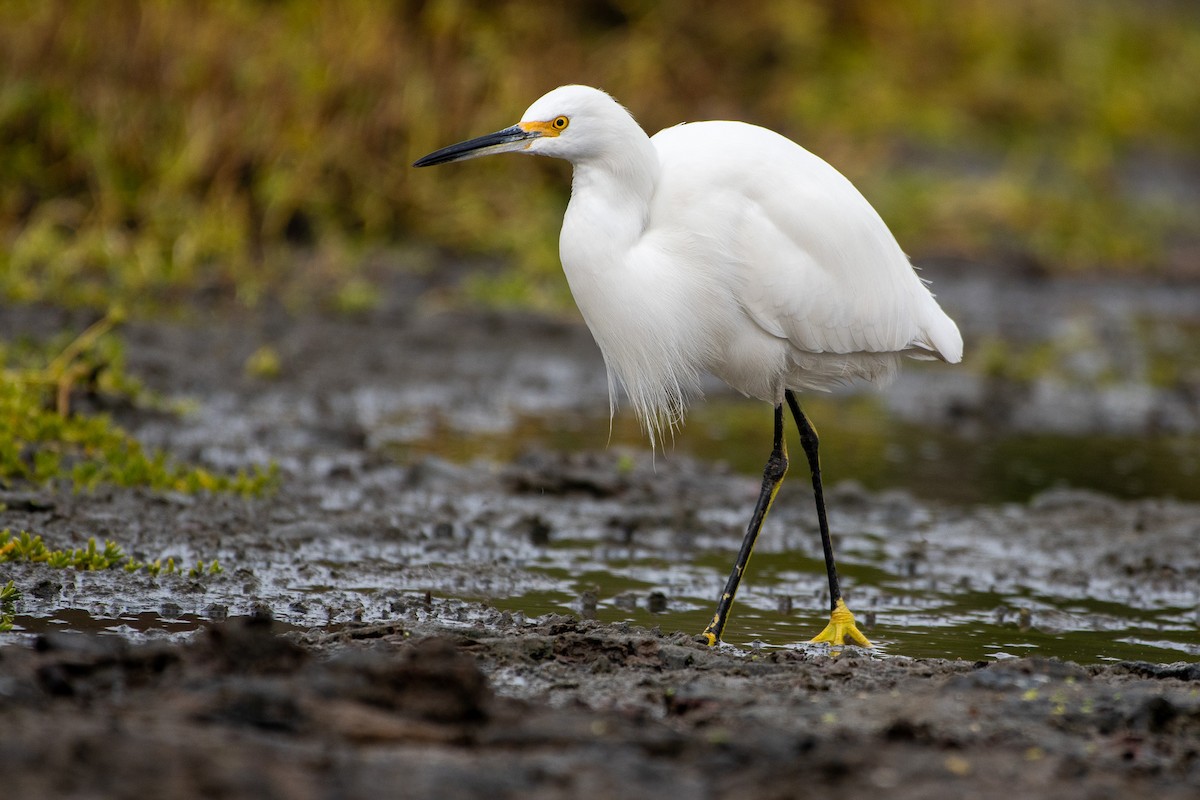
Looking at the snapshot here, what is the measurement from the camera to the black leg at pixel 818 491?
480 cm

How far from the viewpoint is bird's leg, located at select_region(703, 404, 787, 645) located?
4.51 meters

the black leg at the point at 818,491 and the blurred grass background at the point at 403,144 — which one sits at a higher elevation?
the blurred grass background at the point at 403,144

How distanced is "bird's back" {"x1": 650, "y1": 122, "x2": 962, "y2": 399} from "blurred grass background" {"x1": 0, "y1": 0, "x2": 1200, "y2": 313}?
4.89 metres

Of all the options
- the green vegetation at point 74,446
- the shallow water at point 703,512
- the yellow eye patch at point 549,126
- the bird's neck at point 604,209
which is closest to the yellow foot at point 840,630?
the shallow water at point 703,512

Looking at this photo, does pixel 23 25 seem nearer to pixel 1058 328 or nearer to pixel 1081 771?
pixel 1058 328

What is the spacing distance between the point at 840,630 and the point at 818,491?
58cm

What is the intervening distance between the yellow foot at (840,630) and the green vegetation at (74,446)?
2.46 meters

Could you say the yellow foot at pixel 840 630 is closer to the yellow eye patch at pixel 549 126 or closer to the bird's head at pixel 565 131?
the bird's head at pixel 565 131

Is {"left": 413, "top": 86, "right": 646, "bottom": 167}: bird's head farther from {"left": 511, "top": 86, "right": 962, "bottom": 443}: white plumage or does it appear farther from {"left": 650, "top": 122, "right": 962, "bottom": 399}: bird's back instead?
{"left": 650, "top": 122, "right": 962, "bottom": 399}: bird's back

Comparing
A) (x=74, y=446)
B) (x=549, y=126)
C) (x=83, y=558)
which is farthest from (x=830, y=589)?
(x=74, y=446)

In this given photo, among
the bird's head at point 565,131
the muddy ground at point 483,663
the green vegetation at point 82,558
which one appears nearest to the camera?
the muddy ground at point 483,663

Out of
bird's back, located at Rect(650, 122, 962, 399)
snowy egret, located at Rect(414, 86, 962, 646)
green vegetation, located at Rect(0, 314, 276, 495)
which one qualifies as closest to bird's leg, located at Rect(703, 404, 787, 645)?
snowy egret, located at Rect(414, 86, 962, 646)

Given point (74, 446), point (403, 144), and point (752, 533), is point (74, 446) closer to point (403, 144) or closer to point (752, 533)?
point (752, 533)

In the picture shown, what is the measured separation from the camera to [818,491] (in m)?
5.04
